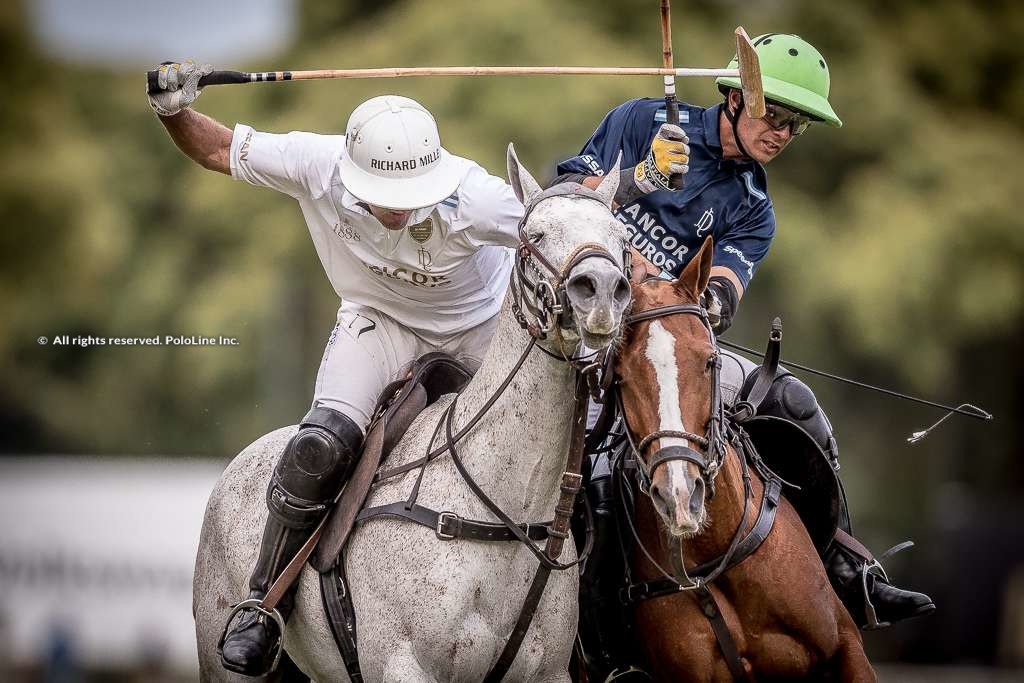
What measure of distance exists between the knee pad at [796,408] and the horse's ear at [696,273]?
1.04 metres

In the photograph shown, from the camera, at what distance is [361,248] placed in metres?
5.63

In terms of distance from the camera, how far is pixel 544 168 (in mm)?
14359

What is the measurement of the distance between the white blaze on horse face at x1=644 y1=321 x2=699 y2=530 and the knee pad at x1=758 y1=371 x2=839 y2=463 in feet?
4.21

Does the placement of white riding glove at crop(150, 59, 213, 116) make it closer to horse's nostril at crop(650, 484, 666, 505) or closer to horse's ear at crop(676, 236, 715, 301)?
horse's ear at crop(676, 236, 715, 301)

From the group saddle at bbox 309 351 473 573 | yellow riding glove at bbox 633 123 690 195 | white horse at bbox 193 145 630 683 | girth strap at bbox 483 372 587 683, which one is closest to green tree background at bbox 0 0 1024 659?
saddle at bbox 309 351 473 573

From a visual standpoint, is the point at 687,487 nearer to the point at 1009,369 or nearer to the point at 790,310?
the point at 790,310

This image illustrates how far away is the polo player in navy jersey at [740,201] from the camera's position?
231 inches

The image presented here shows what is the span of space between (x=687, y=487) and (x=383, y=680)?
1.29 m

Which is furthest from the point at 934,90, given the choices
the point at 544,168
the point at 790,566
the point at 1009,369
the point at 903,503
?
the point at 790,566

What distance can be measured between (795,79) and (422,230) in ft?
5.50

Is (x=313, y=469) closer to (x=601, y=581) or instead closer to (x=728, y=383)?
(x=601, y=581)

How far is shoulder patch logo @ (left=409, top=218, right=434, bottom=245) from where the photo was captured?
5.48 metres

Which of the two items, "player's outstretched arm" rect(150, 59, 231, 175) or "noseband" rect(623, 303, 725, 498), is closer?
"noseband" rect(623, 303, 725, 498)

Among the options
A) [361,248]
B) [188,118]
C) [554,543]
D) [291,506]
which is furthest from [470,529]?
[188,118]
